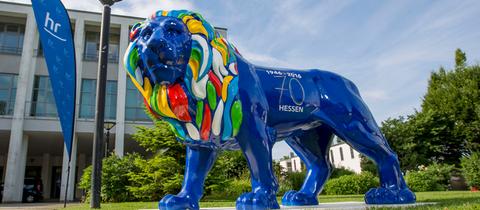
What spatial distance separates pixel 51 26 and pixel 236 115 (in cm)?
589

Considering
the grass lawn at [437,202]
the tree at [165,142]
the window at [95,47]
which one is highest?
the window at [95,47]

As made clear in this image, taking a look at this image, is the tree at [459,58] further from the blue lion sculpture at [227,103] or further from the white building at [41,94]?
the blue lion sculpture at [227,103]

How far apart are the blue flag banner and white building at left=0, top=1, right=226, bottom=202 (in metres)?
10.7

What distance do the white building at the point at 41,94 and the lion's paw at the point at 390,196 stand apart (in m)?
15.5

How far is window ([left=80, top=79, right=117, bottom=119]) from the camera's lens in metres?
19.2

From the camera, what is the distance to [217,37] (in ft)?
11.5

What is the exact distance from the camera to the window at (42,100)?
1861 centimetres

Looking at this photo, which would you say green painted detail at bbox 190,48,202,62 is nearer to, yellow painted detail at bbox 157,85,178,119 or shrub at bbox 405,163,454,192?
yellow painted detail at bbox 157,85,178,119

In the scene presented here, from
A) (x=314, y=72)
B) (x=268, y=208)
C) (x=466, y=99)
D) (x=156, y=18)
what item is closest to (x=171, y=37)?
(x=156, y=18)

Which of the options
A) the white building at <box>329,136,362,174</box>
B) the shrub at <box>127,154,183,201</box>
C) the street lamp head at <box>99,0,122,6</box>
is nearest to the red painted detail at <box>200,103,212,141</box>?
the street lamp head at <box>99,0,122,6</box>

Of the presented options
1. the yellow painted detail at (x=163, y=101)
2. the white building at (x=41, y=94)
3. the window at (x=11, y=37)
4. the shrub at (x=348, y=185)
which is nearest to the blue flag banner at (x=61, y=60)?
the yellow painted detail at (x=163, y=101)

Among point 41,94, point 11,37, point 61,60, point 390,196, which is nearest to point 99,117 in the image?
point 61,60

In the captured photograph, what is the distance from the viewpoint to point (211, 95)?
3264 mm

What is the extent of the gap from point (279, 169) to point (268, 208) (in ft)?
52.1
